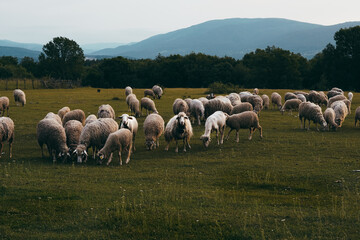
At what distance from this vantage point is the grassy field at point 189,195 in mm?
7598

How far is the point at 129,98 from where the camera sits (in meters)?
29.5

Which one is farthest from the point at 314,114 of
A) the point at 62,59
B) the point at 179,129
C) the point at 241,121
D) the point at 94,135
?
the point at 62,59

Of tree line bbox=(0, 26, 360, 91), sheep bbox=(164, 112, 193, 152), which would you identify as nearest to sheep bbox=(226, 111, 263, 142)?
sheep bbox=(164, 112, 193, 152)

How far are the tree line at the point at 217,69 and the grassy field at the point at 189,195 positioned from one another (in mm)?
60054

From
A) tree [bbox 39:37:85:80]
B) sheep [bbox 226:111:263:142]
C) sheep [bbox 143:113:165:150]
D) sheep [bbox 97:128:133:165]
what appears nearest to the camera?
sheep [bbox 97:128:133:165]

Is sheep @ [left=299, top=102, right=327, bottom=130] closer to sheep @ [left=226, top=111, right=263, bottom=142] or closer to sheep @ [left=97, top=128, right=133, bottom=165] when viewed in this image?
sheep @ [left=226, top=111, right=263, bottom=142]

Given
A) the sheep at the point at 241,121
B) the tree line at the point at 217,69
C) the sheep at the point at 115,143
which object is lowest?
the sheep at the point at 115,143

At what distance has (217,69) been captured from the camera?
84.2 m

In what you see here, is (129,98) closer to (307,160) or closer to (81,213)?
(307,160)

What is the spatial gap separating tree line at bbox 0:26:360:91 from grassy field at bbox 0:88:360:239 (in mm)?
60054

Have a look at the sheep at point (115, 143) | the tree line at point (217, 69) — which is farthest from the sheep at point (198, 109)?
the tree line at point (217, 69)

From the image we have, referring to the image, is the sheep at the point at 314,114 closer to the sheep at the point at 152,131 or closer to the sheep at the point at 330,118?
the sheep at the point at 330,118

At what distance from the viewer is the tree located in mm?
93188

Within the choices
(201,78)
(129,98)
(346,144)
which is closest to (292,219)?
(346,144)
